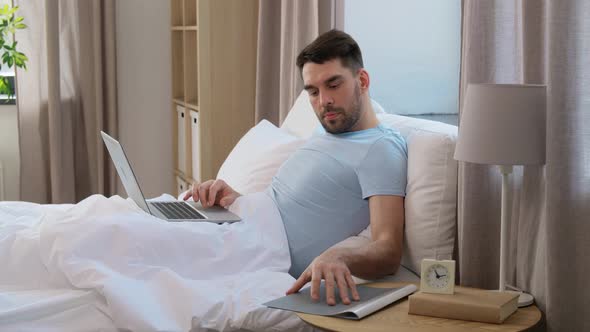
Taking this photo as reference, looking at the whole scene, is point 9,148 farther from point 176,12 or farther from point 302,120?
point 302,120

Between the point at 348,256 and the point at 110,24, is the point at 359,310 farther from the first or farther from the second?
the point at 110,24

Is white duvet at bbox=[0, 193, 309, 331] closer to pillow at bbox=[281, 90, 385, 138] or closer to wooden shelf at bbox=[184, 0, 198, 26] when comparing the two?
pillow at bbox=[281, 90, 385, 138]

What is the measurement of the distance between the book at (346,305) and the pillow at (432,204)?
33 centimetres

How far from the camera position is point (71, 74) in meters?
4.38

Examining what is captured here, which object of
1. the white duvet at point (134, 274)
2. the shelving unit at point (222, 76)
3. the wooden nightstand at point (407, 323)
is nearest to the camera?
the wooden nightstand at point (407, 323)

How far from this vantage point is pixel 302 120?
292 centimetres

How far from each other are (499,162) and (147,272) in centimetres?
84

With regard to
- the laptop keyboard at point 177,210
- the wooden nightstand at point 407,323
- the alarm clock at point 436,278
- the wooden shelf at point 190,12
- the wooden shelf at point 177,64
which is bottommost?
the wooden nightstand at point 407,323

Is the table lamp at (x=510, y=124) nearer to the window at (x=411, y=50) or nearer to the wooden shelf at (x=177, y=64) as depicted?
the window at (x=411, y=50)

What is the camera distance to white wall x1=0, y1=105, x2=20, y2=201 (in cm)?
447

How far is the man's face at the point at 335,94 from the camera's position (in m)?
2.33

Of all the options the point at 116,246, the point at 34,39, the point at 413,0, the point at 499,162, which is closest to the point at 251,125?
the point at 413,0

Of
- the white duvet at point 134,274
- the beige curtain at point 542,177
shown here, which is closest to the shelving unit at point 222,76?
the white duvet at point 134,274

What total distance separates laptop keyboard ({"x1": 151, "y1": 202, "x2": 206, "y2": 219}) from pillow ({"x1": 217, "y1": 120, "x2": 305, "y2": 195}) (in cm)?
24
